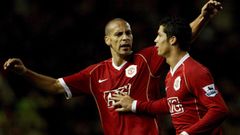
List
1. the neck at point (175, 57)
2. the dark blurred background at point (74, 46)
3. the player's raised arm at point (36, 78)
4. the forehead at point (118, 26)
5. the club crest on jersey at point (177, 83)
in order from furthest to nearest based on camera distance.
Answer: the dark blurred background at point (74, 46) < the forehead at point (118, 26) < the player's raised arm at point (36, 78) < the neck at point (175, 57) < the club crest on jersey at point (177, 83)

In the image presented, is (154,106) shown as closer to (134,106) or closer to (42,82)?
(134,106)

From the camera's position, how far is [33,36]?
10.1 m

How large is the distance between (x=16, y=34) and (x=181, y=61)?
198 inches

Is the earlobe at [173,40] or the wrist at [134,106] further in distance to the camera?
the wrist at [134,106]

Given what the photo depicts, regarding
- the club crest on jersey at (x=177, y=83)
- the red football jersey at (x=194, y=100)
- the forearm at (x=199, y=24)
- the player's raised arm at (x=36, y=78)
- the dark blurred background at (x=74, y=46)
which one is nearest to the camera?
the red football jersey at (x=194, y=100)

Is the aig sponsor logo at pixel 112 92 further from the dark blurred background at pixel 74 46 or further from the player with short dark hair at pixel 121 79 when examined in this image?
the dark blurred background at pixel 74 46

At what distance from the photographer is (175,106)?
Answer: 5434 millimetres

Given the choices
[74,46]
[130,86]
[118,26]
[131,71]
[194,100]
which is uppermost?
[74,46]

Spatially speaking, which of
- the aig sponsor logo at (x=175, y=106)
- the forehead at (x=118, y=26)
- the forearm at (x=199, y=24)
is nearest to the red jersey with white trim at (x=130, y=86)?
the forehead at (x=118, y=26)

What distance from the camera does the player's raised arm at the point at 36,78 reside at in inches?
240

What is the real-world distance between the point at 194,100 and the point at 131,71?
3.49ft

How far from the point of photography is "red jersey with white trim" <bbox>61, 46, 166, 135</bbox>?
6.11 metres

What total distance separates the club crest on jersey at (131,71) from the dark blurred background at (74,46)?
2.96m

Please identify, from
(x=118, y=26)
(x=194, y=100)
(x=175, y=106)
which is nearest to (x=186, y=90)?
(x=194, y=100)
